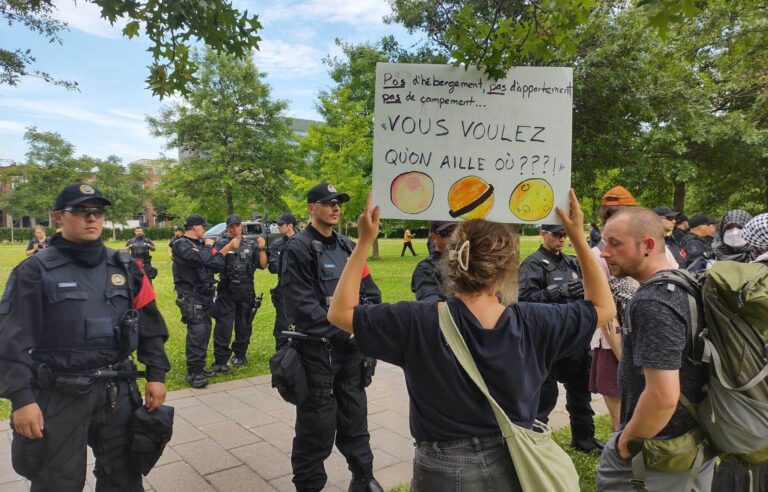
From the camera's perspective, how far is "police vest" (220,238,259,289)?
7309 millimetres

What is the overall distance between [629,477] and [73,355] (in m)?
2.91

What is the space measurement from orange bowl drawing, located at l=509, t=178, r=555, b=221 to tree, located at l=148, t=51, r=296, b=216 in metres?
24.6

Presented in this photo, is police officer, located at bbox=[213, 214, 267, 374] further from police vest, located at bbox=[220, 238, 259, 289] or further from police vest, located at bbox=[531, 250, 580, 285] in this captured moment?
police vest, located at bbox=[531, 250, 580, 285]

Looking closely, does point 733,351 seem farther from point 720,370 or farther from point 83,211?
point 83,211

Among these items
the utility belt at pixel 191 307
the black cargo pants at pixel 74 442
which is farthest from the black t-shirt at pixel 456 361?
the utility belt at pixel 191 307

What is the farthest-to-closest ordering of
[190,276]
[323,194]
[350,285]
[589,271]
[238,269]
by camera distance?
[238,269]
[190,276]
[323,194]
[589,271]
[350,285]

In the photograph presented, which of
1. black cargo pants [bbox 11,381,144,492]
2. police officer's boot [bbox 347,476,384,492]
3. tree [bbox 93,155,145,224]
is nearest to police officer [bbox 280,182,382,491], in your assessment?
police officer's boot [bbox 347,476,384,492]

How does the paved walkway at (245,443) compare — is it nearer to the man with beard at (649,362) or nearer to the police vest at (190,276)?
the police vest at (190,276)

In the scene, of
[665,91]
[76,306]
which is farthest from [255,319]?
[665,91]

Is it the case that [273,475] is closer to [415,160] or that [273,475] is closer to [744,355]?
[415,160]

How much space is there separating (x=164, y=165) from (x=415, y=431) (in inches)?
1165

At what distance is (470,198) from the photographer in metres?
2.16

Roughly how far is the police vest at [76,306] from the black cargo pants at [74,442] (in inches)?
9.8

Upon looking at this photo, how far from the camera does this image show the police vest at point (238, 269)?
731 cm
